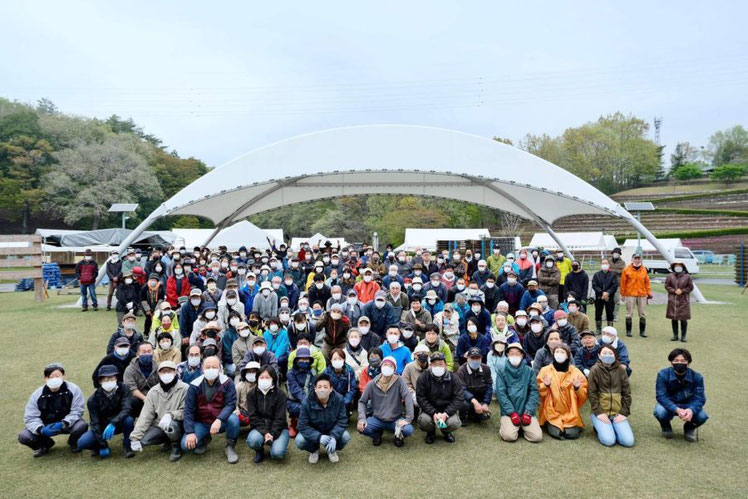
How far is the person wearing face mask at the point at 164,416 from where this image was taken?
522 cm

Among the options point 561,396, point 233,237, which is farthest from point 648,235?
point 233,237

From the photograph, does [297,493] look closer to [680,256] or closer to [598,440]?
[598,440]

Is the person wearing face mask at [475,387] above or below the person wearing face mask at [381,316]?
below

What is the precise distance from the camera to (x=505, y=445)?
5480 millimetres

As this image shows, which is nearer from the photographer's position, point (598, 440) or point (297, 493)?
point (297, 493)

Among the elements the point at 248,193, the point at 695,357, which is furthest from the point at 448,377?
the point at 248,193

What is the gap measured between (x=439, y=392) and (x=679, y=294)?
23.6 feet

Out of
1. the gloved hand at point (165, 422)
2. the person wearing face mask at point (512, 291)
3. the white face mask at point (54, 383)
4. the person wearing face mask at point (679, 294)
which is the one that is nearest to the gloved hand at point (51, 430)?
the white face mask at point (54, 383)

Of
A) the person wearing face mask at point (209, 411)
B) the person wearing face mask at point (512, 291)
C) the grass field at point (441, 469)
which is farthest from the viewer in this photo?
the person wearing face mask at point (512, 291)

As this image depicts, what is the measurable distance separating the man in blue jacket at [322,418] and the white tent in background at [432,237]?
104 ft

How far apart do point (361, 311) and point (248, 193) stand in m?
8.31

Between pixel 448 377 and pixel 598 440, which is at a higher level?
pixel 448 377

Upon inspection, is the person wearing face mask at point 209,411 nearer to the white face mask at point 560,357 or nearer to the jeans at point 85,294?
the white face mask at point 560,357

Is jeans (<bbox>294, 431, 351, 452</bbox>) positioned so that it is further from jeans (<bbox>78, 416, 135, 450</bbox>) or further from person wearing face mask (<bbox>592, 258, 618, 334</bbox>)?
person wearing face mask (<bbox>592, 258, 618, 334</bbox>)
